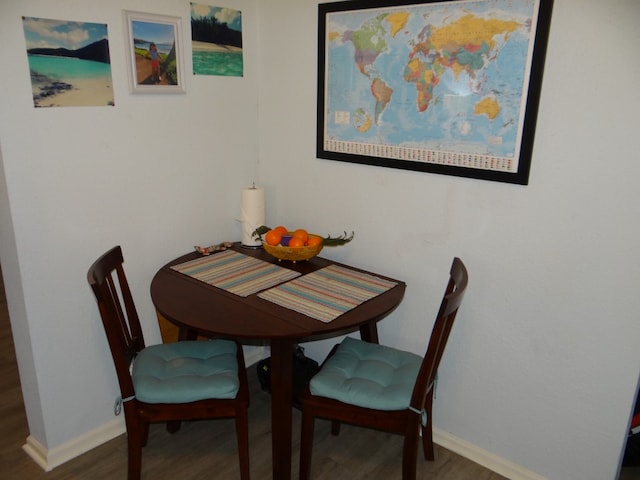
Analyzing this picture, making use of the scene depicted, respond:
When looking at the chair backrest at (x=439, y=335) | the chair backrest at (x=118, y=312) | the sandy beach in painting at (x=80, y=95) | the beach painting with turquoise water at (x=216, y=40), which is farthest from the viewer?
the beach painting with turquoise water at (x=216, y=40)

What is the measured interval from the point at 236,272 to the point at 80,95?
940 mm

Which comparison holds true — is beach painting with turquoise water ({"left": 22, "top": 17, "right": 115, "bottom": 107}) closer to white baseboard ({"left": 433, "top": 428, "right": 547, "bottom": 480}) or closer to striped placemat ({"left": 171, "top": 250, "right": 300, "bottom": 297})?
striped placemat ({"left": 171, "top": 250, "right": 300, "bottom": 297})

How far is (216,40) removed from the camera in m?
2.43

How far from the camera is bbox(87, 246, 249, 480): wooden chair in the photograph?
1844mm

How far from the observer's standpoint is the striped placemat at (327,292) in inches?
77.4


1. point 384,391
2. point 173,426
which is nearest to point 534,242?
point 384,391

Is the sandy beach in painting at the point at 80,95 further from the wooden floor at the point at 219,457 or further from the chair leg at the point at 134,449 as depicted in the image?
the wooden floor at the point at 219,457

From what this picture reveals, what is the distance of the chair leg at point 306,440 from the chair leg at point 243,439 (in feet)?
0.69

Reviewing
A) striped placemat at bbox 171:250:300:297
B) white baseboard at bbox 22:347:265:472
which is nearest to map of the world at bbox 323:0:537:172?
striped placemat at bbox 171:250:300:297

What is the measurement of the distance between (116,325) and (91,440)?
32.2 inches

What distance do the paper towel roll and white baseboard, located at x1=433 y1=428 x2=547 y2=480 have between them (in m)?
1.27

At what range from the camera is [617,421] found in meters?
1.89

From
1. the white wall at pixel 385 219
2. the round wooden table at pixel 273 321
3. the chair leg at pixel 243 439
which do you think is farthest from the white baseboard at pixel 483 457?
the chair leg at pixel 243 439

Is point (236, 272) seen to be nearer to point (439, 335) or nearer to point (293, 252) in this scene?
point (293, 252)
